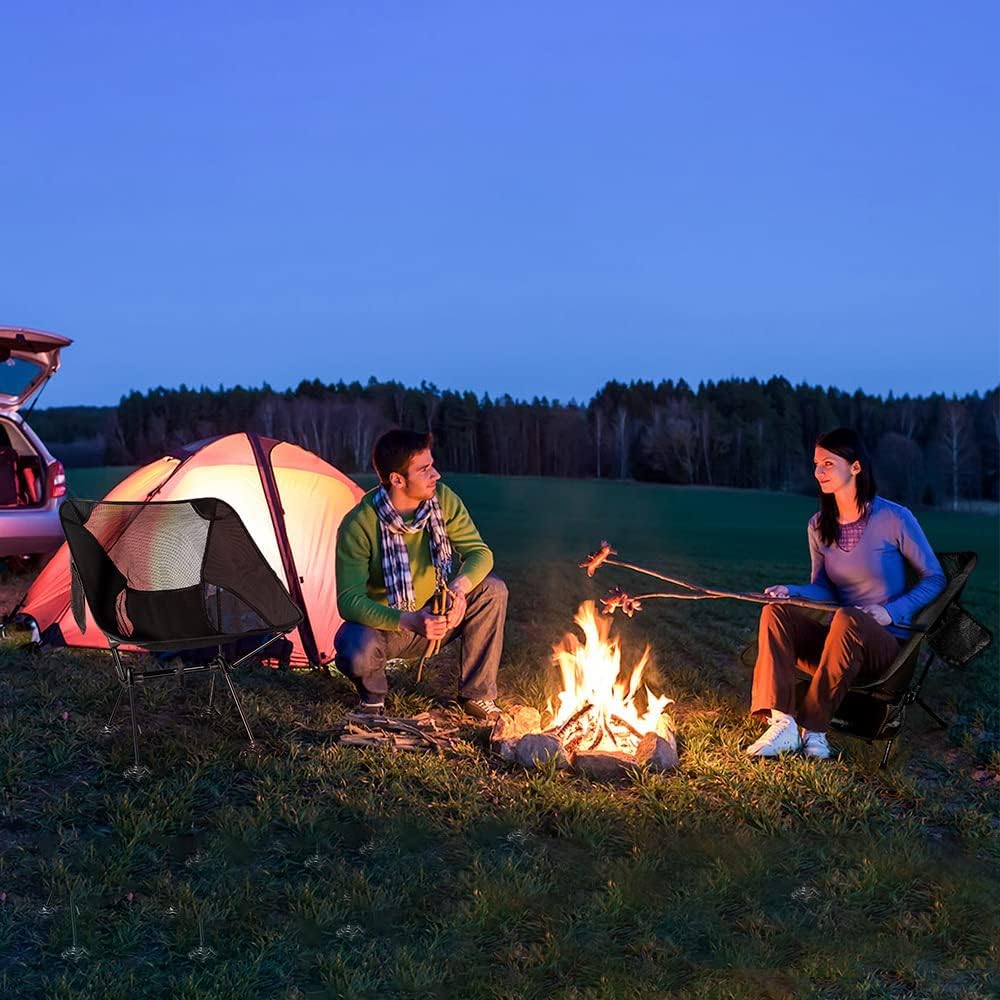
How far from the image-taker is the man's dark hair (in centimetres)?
498

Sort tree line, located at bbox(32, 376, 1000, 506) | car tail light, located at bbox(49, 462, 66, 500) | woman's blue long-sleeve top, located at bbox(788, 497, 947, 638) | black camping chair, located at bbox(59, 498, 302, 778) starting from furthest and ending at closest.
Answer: tree line, located at bbox(32, 376, 1000, 506)
car tail light, located at bbox(49, 462, 66, 500)
black camping chair, located at bbox(59, 498, 302, 778)
woman's blue long-sleeve top, located at bbox(788, 497, 947, 638)

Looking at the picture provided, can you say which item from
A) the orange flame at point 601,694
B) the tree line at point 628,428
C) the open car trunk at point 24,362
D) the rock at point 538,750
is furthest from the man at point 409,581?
the tree line at point 628,428

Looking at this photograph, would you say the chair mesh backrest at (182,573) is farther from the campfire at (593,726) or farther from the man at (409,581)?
the campfire at (593,726)

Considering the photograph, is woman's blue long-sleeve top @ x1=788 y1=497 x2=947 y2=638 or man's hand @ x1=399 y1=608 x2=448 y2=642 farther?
man's hand @ x1=399 y1=608 x2=448 y2=642

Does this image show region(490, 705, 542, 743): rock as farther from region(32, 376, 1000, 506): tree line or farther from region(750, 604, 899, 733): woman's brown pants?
region(32, 376, 1000, 506): tree line

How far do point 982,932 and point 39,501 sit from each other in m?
7.38

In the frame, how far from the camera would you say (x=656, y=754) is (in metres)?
4.52

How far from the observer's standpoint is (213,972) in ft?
9.79

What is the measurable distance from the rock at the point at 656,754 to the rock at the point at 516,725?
481 millimetres

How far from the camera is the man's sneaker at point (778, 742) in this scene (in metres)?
4.62

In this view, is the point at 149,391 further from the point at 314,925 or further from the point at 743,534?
the point at 314,925

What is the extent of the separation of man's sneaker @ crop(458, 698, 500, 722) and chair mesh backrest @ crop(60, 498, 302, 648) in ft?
3.17

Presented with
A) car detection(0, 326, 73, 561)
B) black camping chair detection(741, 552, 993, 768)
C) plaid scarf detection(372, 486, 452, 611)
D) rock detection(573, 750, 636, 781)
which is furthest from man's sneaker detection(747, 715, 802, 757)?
car detection(0, 326, 73, 561)

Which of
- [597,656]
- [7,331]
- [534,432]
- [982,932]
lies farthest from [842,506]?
[534,432]
